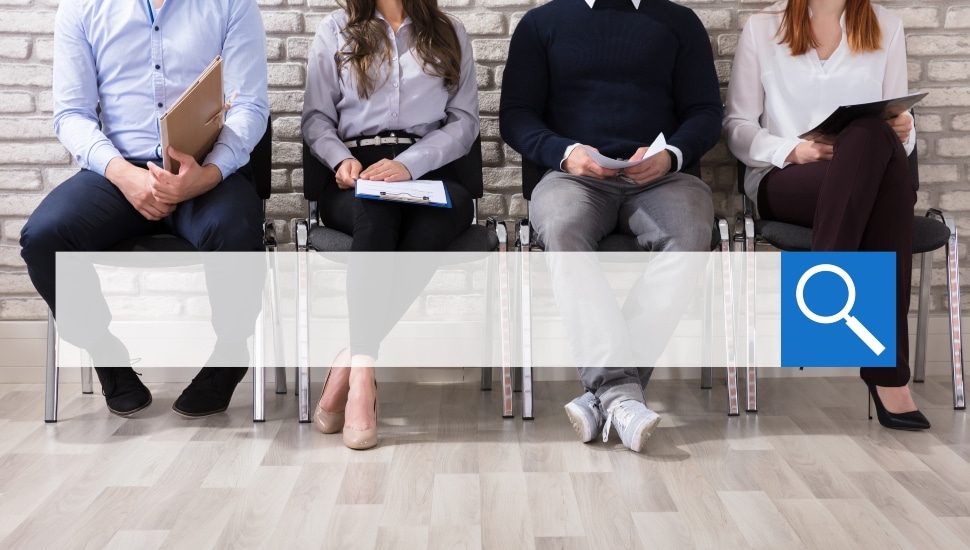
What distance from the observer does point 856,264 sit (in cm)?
240

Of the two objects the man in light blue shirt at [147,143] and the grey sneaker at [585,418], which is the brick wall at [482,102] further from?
the grey sneaker at [585,418]

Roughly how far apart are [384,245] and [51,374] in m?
0.98

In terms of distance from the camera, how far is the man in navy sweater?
7.69 feet

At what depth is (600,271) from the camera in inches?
94.1

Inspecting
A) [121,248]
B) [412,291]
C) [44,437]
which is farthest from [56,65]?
[412,291]

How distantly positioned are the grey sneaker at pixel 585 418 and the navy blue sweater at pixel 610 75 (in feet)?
2.35

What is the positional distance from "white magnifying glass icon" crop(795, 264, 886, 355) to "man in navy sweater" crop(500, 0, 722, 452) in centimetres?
32

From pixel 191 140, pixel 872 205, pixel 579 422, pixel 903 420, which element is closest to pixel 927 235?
pixel 872 205

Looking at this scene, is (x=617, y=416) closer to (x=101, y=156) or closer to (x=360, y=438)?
(x=360, y=438)

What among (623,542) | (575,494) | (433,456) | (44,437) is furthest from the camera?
(44,437)

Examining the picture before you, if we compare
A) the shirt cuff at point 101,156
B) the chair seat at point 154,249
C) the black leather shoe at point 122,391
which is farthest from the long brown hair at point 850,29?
the black leather shoe at point 122,391

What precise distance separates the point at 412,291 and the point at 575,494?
2.46 feet

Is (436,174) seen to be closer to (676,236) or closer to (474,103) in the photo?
(474,103)

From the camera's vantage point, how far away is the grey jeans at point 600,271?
234 cm
